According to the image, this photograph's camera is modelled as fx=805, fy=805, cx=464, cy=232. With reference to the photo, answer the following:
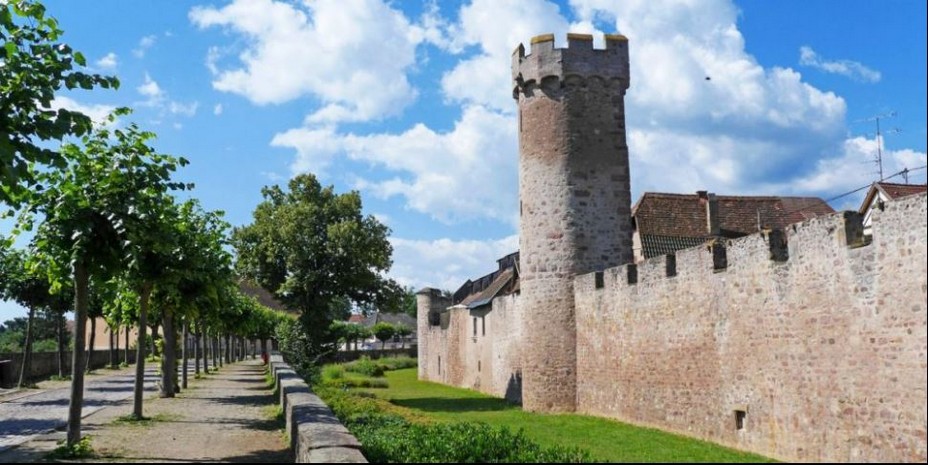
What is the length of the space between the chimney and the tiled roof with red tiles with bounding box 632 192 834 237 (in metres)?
0.19

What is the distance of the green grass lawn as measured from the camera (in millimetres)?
13055

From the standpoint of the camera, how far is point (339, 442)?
8.43 metres

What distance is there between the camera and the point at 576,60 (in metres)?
21.5

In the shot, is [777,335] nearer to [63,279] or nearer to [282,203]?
[63,279]

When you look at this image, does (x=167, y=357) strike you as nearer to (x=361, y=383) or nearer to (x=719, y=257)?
(x=361, y=383)

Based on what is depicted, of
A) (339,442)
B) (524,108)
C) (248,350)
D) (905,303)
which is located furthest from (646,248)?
(248,350)

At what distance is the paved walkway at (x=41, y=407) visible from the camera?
14.4 m

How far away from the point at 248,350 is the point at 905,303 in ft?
279

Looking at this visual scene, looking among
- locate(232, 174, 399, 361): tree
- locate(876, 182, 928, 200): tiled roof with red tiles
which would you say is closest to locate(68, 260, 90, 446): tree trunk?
locate(232, 174, 399, 361): tree

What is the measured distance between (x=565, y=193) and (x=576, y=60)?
362 cm

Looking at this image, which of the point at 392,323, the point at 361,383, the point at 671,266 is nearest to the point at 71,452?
the point at 671,266

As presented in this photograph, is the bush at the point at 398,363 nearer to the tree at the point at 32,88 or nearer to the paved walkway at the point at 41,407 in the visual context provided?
the paved walkway at the point at 41,407

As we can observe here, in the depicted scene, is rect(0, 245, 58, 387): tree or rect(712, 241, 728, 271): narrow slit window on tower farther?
rect(0, 245, 58, 387): tree

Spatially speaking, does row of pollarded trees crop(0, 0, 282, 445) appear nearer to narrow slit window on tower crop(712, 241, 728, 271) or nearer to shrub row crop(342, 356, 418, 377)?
narrow slit window on tower crop(712, 241, 728, 271)
